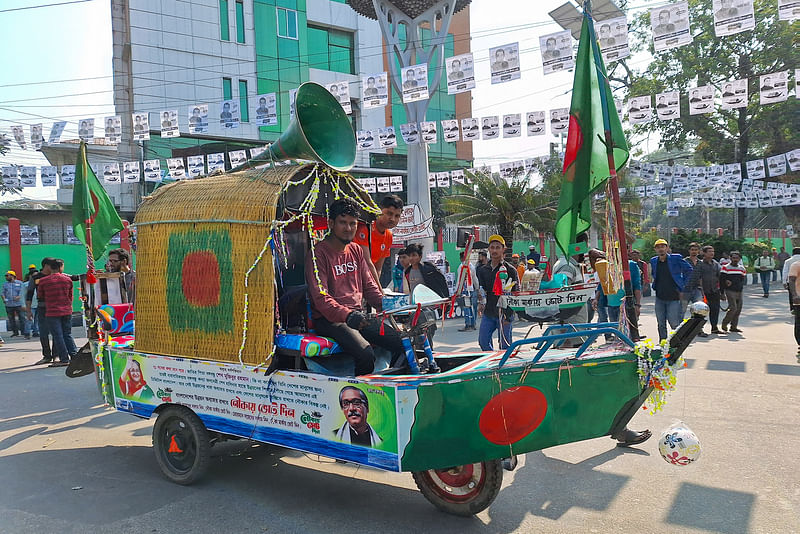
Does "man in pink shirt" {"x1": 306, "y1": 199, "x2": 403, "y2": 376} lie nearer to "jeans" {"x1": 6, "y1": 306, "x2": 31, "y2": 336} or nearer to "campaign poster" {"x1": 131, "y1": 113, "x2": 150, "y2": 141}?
"campaign poster" {"x1": 131, "y1": 113, "x2": 150, "y2": 141}

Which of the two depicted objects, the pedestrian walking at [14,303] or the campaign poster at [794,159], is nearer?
the pedestrian walking at [14,303]

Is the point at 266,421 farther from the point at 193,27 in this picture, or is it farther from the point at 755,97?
the point at 755,97

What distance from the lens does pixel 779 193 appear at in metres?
22.7

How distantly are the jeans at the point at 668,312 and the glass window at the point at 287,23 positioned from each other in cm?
2276

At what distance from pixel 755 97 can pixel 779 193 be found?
7.21m

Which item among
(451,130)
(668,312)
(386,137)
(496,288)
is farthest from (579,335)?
(386,137)

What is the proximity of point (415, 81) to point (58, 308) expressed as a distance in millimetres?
8054

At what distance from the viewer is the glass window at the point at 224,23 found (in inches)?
1011

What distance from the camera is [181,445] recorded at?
460 cm

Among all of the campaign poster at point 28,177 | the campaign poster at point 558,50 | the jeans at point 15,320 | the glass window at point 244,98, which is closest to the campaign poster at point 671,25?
the campaign poster at point 558,50

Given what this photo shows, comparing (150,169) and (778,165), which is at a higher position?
(150,169)

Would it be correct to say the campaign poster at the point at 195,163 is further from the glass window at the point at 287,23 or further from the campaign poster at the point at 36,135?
the glass window at the point at 287,23

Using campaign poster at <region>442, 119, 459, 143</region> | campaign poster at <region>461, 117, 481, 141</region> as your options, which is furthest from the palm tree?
campaign poster at <region>461, 117, 481, 141</region>

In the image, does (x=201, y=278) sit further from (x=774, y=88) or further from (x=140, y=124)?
(x=140, y=124)
